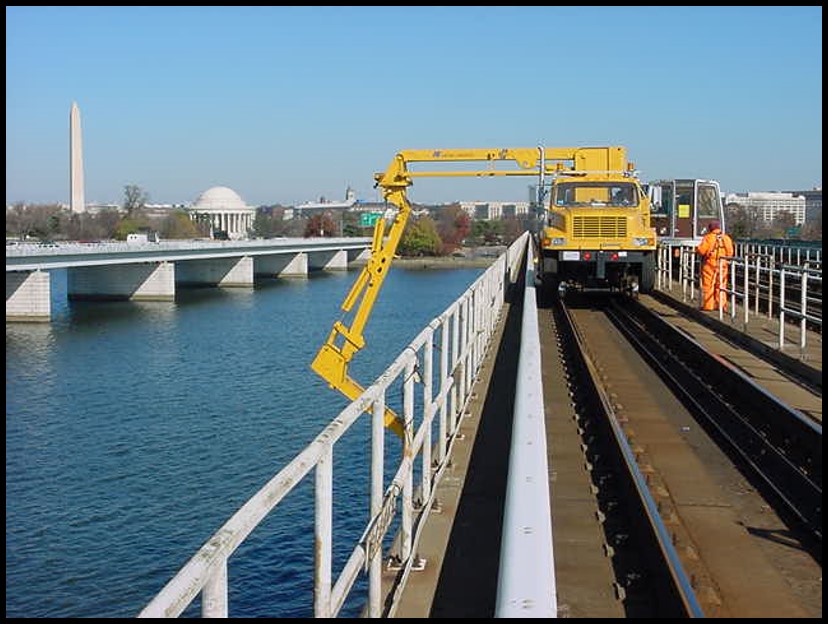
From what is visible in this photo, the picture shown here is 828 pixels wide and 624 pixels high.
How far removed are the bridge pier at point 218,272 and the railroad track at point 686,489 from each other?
75361 millimetres

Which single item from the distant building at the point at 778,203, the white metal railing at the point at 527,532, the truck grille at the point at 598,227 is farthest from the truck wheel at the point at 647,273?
the distant building at the point at 778,203

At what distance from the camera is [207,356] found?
37.3m

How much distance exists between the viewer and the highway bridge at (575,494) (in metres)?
3.75

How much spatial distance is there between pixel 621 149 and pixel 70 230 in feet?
390

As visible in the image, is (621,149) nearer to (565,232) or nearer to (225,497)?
A: (565,232)

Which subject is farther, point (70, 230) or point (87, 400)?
point (70, 230)

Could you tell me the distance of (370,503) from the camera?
536 centimetres

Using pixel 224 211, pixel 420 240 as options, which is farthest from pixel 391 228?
pixel 224 211

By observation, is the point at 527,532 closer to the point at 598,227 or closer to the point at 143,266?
the point at 598,227

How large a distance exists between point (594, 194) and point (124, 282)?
184ft

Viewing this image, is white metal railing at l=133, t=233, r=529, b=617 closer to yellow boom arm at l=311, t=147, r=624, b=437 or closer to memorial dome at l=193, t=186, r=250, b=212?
yellow boom arm at l=311, t=147, r=624, b=437

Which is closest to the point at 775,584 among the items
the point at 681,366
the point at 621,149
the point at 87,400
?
the point at 681,366

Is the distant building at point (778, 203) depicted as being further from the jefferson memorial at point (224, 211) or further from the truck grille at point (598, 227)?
the truck grille at point (598, 227)

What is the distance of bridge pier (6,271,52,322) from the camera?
54.6 metres
